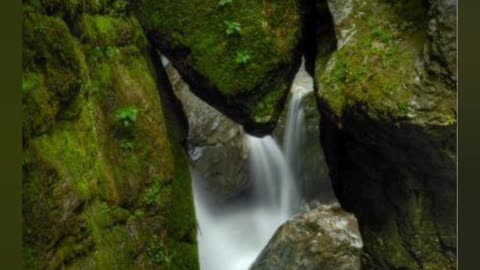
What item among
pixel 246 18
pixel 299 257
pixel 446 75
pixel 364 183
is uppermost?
pixel 246 18

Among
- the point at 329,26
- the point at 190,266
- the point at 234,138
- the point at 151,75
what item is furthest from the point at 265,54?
the point at 234,138

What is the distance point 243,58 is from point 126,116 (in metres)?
1.67

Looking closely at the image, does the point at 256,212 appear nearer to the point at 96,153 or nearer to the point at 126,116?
the point at 126,116

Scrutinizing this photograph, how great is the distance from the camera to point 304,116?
12.1 metres

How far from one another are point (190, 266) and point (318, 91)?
2.49m

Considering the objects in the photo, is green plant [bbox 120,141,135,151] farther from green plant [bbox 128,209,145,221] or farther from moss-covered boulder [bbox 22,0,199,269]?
green plant [bbox 128,209,145,221]

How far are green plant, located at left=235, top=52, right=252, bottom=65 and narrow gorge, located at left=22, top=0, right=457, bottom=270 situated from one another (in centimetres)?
1

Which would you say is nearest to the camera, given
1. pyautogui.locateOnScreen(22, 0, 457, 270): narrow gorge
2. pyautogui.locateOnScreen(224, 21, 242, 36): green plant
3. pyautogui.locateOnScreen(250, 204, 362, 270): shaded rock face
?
pyautogui.locateOnScreen(22, 0, 457, 270): narrow gorge

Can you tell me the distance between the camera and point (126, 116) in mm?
4996

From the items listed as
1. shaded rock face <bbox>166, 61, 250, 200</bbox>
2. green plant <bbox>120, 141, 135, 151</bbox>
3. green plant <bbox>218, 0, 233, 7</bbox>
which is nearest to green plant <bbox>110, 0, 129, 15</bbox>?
green plant <bbox>218, 0, 233, 7</bbox>

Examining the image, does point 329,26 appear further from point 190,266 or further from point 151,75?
point 190,266

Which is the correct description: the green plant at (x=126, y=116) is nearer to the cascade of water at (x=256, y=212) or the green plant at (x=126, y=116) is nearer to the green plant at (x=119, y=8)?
the green plant at (x=119, y=8)

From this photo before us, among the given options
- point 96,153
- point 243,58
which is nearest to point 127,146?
point 96,153

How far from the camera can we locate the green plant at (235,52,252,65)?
19.7ft
